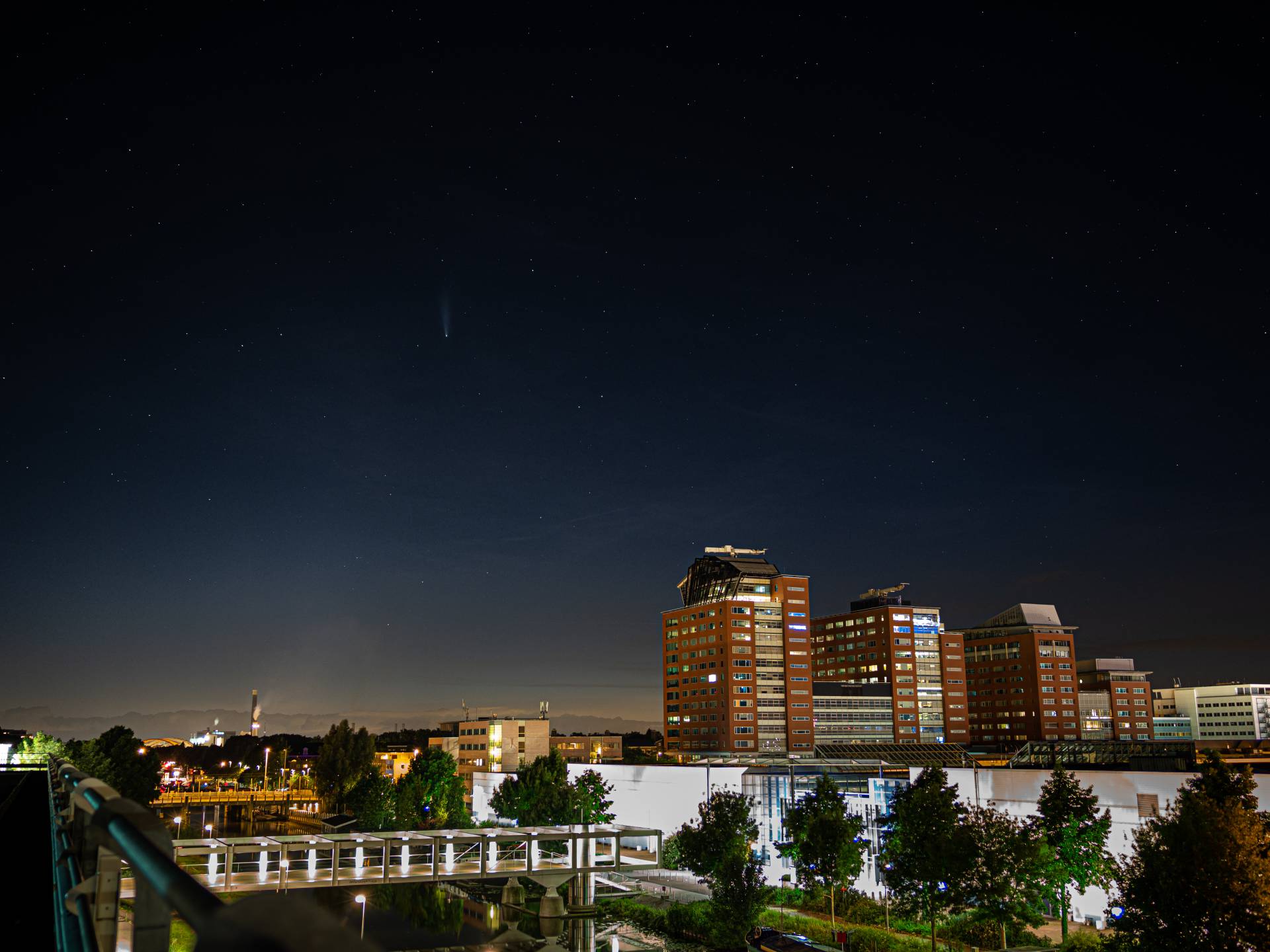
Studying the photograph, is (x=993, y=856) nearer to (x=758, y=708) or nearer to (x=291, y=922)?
(x=291, y=922)

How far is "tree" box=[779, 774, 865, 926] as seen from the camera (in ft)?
164

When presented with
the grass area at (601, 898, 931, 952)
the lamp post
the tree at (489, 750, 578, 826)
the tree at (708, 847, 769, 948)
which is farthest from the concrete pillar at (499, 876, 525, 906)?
the lamp post

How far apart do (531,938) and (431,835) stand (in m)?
16.3

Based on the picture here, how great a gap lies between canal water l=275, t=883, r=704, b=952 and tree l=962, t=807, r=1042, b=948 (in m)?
17.7

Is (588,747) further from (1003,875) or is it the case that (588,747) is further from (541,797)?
(1003,875)

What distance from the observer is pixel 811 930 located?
53125 mm

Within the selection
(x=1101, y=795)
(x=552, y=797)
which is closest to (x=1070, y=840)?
(x=1101, y=795)

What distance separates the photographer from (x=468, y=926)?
224 feet

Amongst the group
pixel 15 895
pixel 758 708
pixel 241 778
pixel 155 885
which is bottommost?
pixel 241 778

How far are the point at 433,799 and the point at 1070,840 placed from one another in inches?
2695

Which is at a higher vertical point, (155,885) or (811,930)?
(155,885)

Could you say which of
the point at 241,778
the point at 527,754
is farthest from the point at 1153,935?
the point at 241,778

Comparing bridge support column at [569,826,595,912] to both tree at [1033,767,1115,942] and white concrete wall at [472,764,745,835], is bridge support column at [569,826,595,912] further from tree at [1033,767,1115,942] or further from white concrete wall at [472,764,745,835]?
white concrete wall at [472,764,745,835]

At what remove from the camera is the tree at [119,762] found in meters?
74.7
